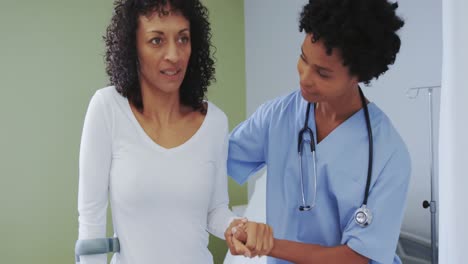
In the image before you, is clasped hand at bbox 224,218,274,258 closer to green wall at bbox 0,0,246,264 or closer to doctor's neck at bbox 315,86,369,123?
doctor's neck at bbox 315,86,369,123

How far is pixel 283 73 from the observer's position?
9.25ft

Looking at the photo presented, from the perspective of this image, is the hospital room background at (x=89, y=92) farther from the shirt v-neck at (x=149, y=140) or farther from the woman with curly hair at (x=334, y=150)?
the shirt v-neck at (x=149, y=140)

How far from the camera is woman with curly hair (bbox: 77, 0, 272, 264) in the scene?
0.96 meters

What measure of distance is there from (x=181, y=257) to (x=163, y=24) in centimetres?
50

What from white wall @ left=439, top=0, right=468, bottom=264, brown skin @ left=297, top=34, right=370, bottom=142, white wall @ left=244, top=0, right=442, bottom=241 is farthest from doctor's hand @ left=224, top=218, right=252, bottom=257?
white wall @ left=244, top=0, right=442, bottom=241

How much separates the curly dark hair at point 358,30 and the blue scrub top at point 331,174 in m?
0.19

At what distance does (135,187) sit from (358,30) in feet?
1.83

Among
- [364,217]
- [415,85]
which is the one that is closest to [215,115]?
[364,217]

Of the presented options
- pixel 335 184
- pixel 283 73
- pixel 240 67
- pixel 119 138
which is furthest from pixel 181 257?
pixel 240 67

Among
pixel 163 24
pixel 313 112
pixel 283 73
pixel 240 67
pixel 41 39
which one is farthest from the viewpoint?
pixel 240 67

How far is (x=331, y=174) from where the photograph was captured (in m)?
1.11

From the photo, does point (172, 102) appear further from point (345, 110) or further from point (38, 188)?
point (38, 188)

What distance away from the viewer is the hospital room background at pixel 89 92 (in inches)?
81.3

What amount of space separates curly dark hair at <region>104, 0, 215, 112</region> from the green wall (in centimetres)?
162
